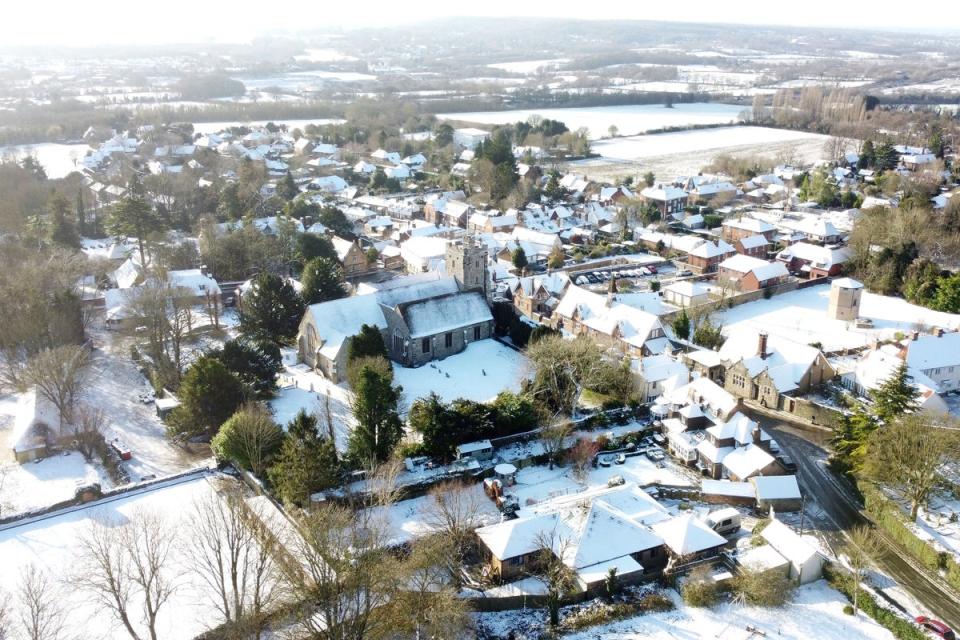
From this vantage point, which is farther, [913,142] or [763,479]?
[913,142]

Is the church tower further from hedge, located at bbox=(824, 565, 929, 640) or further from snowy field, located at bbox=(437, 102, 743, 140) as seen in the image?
snowy field, located at bbox=(437, 102, 743, 140)

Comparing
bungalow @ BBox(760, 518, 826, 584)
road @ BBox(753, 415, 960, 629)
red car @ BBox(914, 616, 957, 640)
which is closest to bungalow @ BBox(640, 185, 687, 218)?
road @ BBox(753, 415, 960, 629)

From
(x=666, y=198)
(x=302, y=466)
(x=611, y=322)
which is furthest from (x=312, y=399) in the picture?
(x=666, y=198)

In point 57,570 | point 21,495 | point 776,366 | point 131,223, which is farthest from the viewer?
point 131,223

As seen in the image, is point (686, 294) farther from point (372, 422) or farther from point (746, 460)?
point (372, 422)

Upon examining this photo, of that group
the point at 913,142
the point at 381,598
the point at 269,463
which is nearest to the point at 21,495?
the point at 269,463

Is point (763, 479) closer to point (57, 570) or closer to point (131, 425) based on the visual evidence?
point (57, 570)

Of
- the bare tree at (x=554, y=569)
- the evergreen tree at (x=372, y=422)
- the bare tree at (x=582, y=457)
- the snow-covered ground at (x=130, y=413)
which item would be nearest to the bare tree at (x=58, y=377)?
the snow-covered ground at (x=130, y=413)
